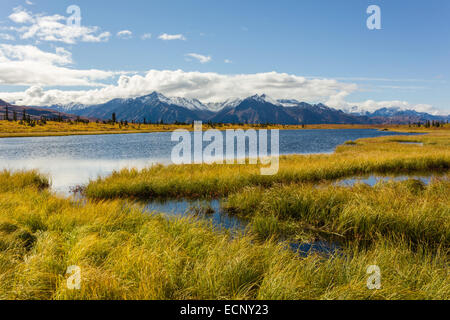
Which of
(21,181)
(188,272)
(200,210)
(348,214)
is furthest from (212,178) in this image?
(21,181)

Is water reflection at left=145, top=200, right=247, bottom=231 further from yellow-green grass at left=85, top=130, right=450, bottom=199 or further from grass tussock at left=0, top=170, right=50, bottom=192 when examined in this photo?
grass tussock at left=0, top=170, right=50, bottom=192

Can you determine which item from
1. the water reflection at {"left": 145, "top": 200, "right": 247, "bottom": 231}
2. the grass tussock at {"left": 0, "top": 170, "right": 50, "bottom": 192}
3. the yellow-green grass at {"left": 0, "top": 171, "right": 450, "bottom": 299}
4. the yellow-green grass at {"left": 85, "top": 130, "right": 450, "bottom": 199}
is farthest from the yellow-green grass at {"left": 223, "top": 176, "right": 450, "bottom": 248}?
the grass tussock at {"left": 0, "top": 170, "right": 50, "bottom": 192}

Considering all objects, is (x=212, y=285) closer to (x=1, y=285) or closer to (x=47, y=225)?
(x=1, y=285)

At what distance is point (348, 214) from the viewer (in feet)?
40.1

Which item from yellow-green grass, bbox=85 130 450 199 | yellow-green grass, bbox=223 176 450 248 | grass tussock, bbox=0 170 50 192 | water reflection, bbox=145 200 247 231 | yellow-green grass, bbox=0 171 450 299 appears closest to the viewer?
yellow-green grass, bbox=0 171 450 299

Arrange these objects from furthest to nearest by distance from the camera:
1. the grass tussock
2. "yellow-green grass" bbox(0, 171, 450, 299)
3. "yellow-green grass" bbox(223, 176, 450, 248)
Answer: the grass tussock, "yellow-green grass" bbox(223, 176, 450, 248), "yellow-green grass" bbox(0, 171, 450, 299)

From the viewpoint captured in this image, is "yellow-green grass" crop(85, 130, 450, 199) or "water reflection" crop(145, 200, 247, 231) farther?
"yellow-green grass" crop(85, 130, 450, 199)

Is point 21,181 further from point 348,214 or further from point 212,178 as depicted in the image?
point 348,214

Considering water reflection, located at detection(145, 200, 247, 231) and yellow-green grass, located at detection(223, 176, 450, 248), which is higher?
yellow-green grass, located at detection(223, 176, 450, 248)

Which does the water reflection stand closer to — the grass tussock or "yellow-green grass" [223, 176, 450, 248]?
"yellow-green grass" [223, 176, 450, 248]

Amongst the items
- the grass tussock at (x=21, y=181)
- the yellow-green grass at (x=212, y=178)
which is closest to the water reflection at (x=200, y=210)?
the yellow-green grass at (x=212, y=178)

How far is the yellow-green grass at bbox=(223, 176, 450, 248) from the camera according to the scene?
1070 cm

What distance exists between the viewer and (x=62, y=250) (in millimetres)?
8062
